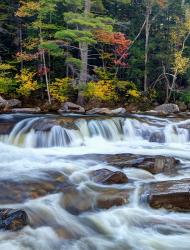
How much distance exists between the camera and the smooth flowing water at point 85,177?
6.39 m

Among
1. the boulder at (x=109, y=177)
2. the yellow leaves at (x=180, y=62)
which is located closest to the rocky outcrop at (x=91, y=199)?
the boulder at (x=109, y=177)

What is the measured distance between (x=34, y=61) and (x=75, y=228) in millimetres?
17022

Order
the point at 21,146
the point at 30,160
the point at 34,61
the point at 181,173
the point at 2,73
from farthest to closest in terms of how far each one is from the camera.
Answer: the point at 34,61, the point at 2,73, the point at 21,146, the point at 30,160, the point at 181,173

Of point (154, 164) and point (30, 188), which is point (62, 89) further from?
point (30, 188)

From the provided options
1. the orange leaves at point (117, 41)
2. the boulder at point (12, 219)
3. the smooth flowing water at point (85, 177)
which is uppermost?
the orange leaves at point (117, 41)

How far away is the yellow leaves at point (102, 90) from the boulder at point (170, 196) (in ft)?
41.6

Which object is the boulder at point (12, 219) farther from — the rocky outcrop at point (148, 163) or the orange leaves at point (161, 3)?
the orange leaves at point (161, 3)

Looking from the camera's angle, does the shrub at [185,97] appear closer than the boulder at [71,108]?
No

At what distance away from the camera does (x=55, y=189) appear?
8.10m

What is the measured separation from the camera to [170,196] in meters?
7.56

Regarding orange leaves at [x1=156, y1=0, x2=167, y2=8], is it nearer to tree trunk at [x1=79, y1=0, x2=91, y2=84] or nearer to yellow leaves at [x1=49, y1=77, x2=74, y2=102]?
tree trunk at [x1=79, y1=0, x2=91, y2=84]

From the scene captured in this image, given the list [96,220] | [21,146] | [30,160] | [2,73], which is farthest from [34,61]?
[96,220]

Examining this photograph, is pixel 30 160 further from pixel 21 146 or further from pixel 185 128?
pixel 185 128

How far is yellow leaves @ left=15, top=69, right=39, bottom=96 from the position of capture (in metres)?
20.7
